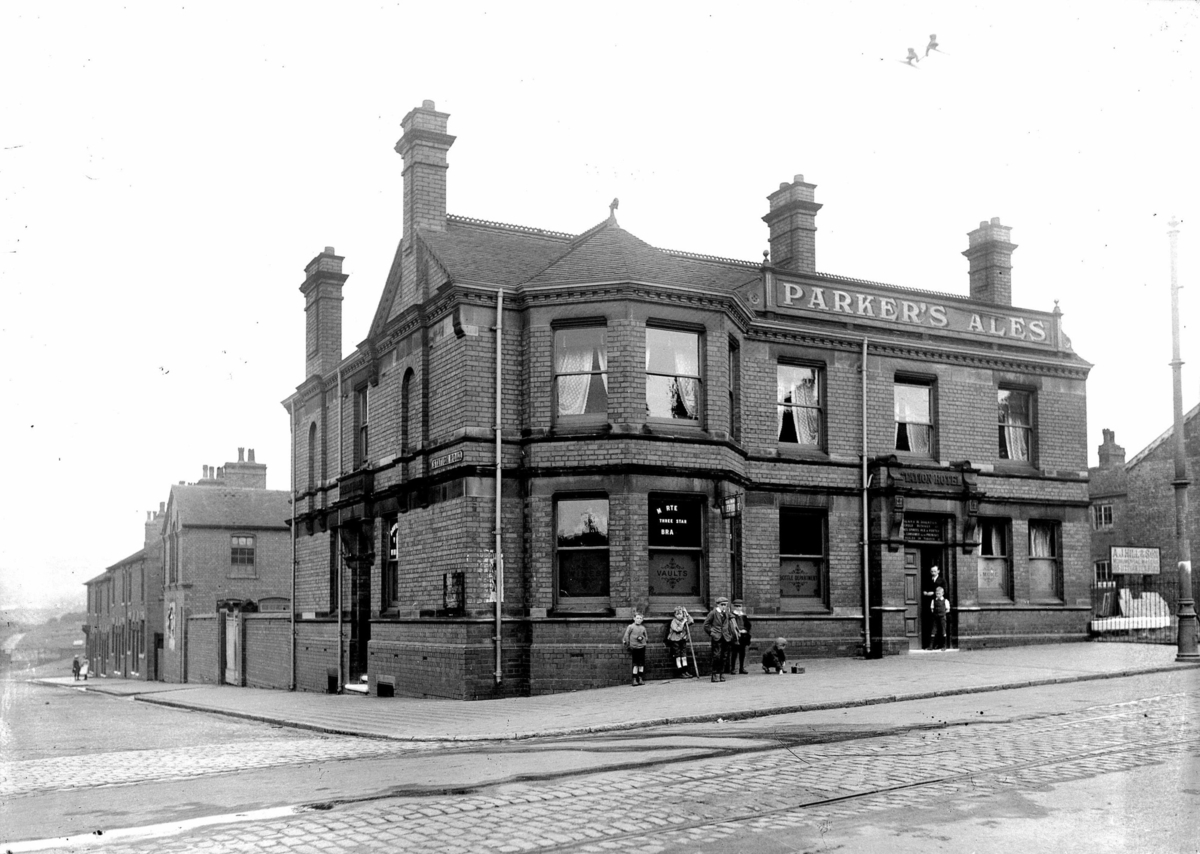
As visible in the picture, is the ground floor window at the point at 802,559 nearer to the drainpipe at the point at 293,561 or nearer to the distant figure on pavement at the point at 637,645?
the distant figure on pavement at the point at 637,645

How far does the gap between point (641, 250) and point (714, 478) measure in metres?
4.59

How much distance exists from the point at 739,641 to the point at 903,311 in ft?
30.0

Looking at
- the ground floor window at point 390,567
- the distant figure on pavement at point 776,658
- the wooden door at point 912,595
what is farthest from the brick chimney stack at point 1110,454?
the ground floor window at point 390,567

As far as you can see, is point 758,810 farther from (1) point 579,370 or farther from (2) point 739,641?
(1) point 579,370

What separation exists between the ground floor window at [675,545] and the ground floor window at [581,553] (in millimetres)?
887

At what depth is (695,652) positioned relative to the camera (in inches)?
809

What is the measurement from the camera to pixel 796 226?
1022 inches

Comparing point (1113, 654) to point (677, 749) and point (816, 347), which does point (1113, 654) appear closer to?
point (816, 347)

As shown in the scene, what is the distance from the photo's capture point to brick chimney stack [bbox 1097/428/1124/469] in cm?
4556

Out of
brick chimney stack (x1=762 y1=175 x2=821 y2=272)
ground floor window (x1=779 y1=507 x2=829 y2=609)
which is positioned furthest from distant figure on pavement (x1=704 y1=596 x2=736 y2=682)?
brick chimney stack (x1=762 y1=175 x2=821 y2=272)

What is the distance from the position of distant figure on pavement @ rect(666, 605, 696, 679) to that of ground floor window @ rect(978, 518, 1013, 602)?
869 cm

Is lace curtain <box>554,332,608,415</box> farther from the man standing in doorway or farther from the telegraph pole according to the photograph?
the telegraph pole

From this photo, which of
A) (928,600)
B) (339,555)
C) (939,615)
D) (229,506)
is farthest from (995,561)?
(229,506)

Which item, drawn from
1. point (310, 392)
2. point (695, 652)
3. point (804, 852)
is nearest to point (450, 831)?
point (804, 852)
